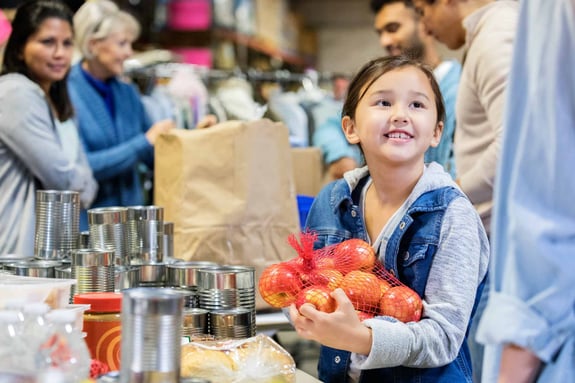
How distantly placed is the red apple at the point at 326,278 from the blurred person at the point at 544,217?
0.56 meters

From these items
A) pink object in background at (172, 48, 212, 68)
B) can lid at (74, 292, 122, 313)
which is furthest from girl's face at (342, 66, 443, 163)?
pink object in background at (172, 48, 212, 68)

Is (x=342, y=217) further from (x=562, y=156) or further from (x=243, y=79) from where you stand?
(x=243, y=79)

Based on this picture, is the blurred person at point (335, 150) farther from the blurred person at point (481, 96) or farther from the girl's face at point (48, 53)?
the girl's face at point (48, 53)

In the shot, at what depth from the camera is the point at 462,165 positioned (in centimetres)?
288

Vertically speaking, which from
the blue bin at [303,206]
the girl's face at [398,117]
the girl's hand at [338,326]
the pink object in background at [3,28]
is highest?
the pink object in background at [3,28]

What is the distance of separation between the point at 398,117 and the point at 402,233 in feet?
0.81

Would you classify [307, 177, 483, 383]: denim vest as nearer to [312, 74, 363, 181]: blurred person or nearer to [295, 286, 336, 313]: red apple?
[295, 286, 336, 313]: red apple

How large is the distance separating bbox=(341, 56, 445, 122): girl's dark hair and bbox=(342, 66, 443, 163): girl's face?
0.05ft

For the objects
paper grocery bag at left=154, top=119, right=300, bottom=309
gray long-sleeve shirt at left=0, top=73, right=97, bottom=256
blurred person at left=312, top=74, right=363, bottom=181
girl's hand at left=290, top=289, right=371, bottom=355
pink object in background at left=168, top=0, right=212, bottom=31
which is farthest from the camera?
pink object in background at left=168, top=0, right=212, bottom=31

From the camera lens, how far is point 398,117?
69.9 inches

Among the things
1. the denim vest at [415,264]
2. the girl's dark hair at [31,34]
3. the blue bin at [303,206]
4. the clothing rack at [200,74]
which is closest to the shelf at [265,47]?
the clothing rack at [200,74]

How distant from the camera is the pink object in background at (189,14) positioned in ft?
21.5

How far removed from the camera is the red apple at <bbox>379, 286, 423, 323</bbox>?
163 cm

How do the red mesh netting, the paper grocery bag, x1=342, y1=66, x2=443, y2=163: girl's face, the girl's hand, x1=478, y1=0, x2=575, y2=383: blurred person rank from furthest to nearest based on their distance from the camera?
the paper grocery bag → x1=342, y1=66, x2=443, y2=163: girl's face → the red mesh netting → the girl's hand → x1=478, y1=0, x2=575, y2=383: blurred person
